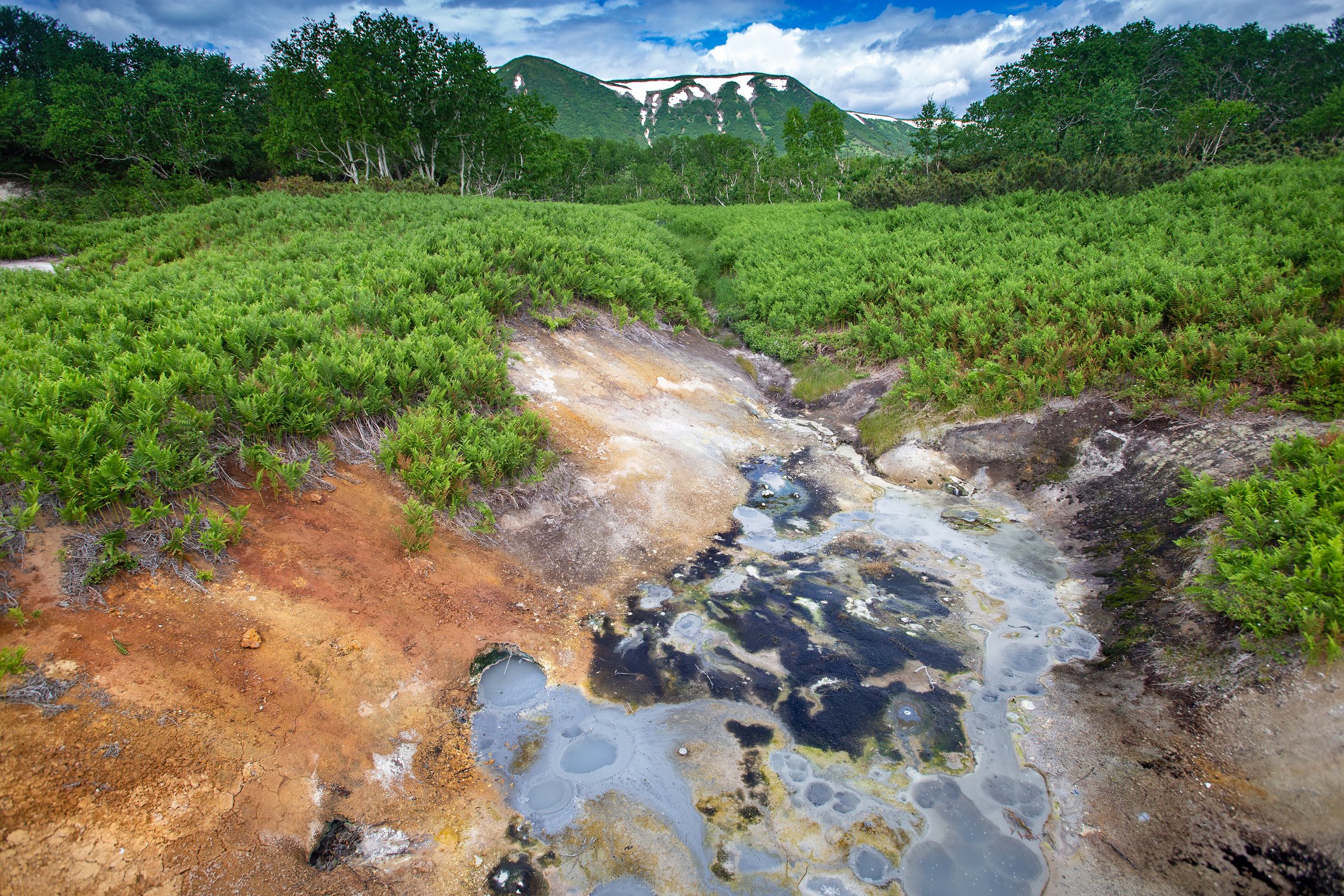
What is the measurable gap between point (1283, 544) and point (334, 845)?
25.5 feet

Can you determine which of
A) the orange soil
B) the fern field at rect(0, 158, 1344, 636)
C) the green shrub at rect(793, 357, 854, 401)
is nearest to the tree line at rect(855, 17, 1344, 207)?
the fern field at rect(0, 158, 1344, 636)

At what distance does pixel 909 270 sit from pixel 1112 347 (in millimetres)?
5691

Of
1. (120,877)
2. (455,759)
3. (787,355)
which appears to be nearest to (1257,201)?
(787,355)

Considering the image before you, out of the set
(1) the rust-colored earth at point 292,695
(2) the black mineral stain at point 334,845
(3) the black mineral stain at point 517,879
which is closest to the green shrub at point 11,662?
(1) the rust-colored earth at point 292,695

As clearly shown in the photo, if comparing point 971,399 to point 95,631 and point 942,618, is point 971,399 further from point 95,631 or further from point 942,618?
point 95,631

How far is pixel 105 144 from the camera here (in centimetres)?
3522

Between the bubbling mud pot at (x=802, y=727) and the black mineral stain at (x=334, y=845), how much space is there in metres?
0.99

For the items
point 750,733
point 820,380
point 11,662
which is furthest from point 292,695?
point 820,380

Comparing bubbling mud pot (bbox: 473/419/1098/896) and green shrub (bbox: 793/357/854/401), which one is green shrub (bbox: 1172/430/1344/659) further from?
green shrub (bbox: 793/357/854/401)

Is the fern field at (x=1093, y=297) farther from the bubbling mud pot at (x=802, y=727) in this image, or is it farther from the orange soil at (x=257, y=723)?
the orange soil at (x=257, y=723)

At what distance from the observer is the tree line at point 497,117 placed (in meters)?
22.3

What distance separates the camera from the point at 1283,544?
5195mm

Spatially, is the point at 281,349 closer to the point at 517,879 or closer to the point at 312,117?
the point at 517,879

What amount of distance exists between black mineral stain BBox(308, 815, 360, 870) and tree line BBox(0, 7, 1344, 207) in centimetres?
2167
